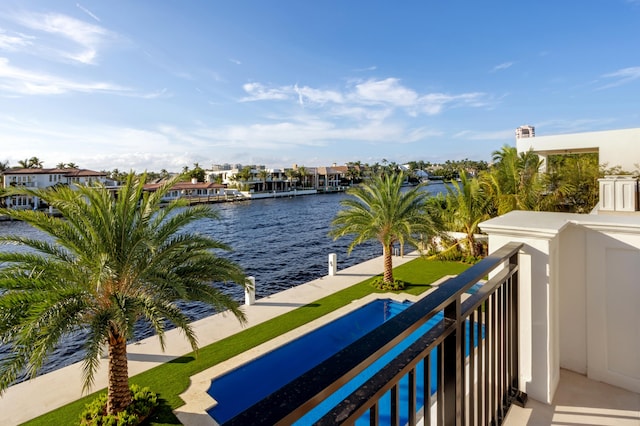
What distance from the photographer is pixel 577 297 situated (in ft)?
9.35

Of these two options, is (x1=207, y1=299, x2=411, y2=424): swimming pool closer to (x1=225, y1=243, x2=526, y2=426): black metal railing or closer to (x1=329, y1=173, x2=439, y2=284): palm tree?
(x1=329, y1=173, x2=439, y2=284): palm tree

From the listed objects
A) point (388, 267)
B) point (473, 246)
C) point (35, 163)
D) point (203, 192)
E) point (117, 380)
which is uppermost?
point (35, 163)

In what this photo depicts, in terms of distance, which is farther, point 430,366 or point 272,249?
point 272,249

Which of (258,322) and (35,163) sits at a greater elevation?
(35,163)

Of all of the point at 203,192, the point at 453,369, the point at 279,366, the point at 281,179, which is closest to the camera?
the point at 453,369

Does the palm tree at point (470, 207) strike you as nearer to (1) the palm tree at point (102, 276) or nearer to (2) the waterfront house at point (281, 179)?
(1) the palm tree at point (102, 276)

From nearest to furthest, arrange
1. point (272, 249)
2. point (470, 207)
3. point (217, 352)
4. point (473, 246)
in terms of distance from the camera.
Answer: point (217, 352), point (470, 207), point (473, 246), point (272, 249)

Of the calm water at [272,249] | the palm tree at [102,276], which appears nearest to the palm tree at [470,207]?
the calm water at [272,249]

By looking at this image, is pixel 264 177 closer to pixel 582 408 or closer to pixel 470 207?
pixel 470 207

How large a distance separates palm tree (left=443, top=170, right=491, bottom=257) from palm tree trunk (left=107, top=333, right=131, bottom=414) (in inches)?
560

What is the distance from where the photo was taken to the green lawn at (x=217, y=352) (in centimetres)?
627

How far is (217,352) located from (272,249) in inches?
721

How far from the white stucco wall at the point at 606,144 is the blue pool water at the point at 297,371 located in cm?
1487

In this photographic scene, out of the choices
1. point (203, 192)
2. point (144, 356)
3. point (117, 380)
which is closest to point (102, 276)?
point (117, 380)
